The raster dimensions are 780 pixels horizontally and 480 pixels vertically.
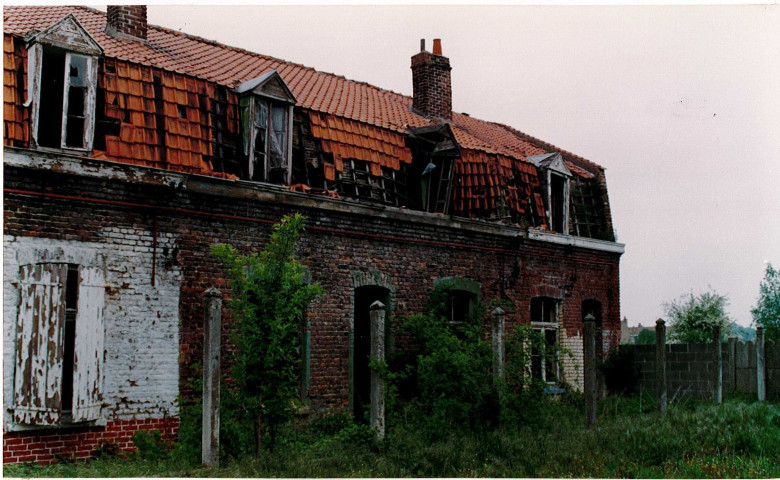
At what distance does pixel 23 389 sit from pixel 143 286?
2.07m

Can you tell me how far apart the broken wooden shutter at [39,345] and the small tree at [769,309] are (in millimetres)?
17433

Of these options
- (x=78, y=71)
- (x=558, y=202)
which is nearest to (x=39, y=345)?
(x=78, y=71)

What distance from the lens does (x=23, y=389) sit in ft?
30.6

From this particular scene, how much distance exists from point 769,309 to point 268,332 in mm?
16900

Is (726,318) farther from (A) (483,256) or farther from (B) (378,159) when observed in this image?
(B) (378,159)

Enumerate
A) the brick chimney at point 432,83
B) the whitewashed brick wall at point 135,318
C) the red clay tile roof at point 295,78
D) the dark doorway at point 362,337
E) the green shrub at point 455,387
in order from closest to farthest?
the whitewashed brick wall at point 135,318 < the green shrub at point 455,387 < the red clay tile roof at point 295,78 < the dark doorway at point 362,337 < the brick chimney at point 432,83

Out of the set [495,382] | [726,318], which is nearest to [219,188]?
[495,382]

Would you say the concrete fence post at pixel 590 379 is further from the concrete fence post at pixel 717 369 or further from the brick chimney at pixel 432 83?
the brick chimney at pixel 432 83

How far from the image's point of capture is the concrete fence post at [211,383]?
8695 mm

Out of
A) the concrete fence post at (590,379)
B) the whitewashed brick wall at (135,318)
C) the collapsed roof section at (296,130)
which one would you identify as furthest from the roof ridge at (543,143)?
the whitewashed brick wall at (135,318)

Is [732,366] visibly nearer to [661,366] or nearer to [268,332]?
A: [661,366]

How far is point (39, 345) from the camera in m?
9.52

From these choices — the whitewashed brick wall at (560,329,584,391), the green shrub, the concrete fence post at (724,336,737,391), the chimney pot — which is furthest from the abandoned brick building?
the concrete fence post at (724,336,737,391)

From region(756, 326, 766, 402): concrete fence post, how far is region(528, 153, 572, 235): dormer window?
4.96 meters
